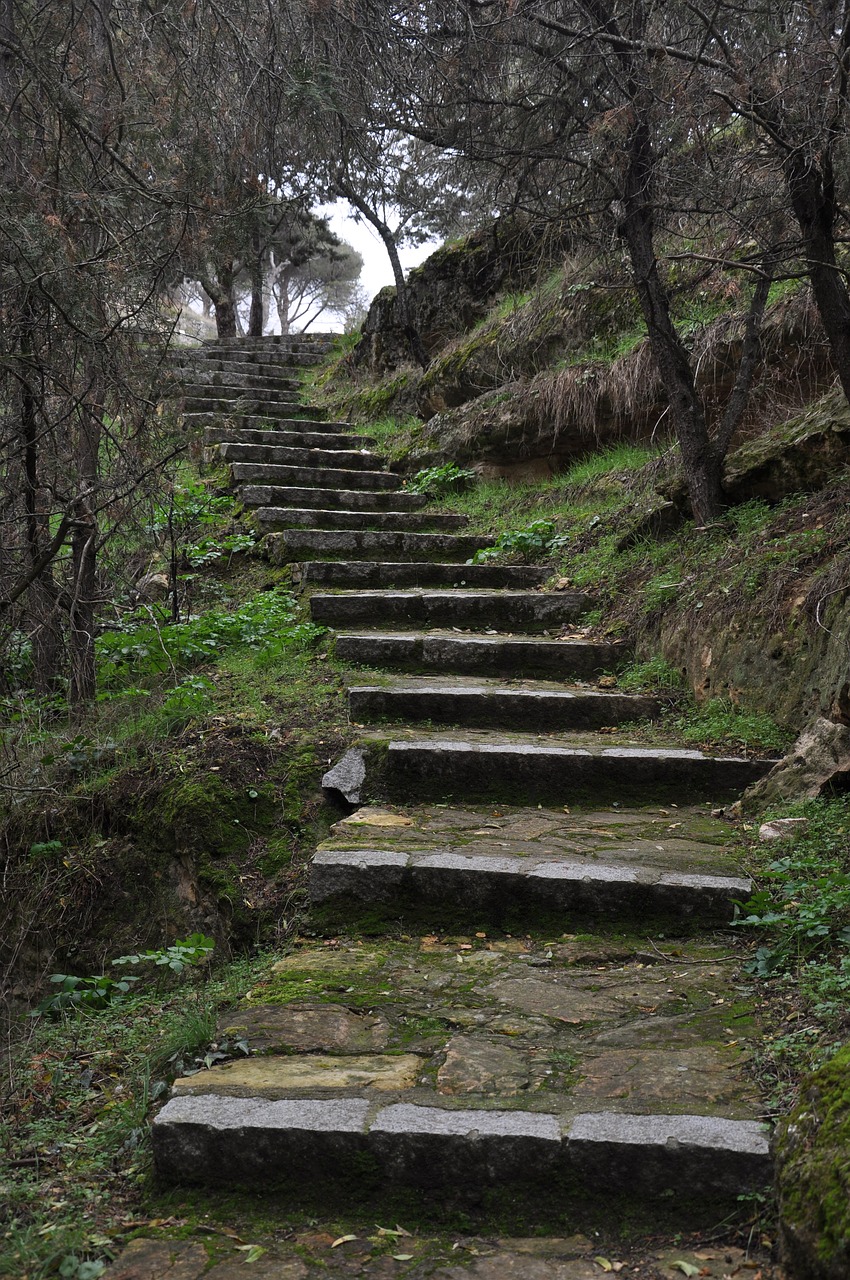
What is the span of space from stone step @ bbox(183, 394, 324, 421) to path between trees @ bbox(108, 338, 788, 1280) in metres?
5.10

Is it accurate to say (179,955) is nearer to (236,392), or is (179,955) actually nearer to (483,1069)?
(483,1069)

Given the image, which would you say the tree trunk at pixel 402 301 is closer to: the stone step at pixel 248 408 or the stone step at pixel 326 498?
the stone step at pixel 248 408

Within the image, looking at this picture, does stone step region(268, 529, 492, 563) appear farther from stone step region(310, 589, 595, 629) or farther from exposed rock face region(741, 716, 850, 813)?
exposed rock face region(741, 716, 850, 813)

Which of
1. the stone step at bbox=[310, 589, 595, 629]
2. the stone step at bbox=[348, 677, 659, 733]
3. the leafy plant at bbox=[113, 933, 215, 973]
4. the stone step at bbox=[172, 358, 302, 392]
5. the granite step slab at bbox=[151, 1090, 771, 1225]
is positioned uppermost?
the stone step at bbox=[172, 358, 302, 392]

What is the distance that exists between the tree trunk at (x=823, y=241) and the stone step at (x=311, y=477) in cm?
460

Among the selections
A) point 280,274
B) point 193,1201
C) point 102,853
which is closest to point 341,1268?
point 193,1201

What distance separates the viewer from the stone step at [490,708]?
431 centimetres

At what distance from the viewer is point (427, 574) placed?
6.15m

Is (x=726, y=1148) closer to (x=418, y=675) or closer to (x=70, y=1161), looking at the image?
(x=70, y=1161)

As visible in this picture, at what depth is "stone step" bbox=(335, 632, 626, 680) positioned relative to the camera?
194 inches

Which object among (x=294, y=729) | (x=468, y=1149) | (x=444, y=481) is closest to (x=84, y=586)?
(x=294, y=729)

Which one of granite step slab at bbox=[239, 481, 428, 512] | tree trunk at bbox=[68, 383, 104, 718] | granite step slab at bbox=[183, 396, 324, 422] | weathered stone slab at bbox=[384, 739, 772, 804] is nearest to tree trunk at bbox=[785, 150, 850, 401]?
weathered stone slab at bbox=[384, 739, 772, 804]

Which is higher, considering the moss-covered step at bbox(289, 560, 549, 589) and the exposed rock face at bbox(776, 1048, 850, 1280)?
the moss-covered step at bbox(289, 560, 549, 589)

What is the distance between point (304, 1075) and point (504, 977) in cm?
71
